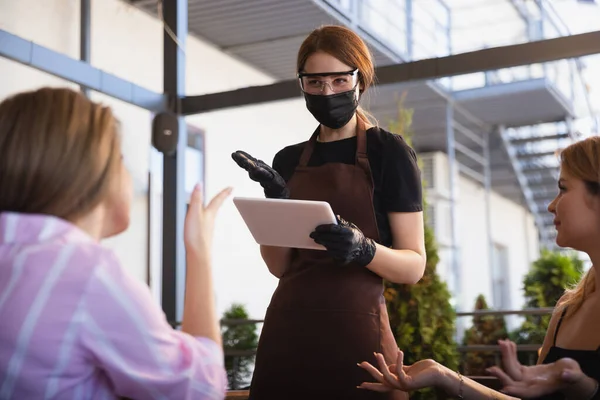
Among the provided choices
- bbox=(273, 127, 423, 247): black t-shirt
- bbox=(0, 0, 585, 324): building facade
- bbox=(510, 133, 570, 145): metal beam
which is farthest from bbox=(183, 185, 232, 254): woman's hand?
bbox=(510, 133, 570, 145): metal beam

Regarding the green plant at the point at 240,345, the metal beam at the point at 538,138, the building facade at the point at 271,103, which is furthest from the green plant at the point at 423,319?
the metal beam at the point at 538,138

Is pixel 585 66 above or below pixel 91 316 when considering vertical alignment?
above

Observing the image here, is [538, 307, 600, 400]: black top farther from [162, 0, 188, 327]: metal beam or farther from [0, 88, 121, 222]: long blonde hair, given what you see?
[162, 0, 188, 327]: metal beam

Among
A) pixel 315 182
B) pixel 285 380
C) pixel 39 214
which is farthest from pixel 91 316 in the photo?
pixel 315 182

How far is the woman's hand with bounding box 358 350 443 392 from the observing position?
1.63 m

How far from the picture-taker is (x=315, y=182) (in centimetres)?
206

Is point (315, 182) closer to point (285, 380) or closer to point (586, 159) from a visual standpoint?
point (285, 380)

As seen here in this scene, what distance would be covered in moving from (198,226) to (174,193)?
435cm

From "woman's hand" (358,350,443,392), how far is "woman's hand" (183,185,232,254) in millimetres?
586

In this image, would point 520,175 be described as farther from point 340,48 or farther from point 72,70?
point 340,48

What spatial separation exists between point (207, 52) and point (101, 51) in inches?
67.4

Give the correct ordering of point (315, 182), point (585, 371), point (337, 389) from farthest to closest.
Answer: point (315, 182) < point (337, 389) < point (585, 371)

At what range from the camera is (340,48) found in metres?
2.03

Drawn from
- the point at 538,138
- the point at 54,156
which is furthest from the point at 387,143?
the point at 538,138
